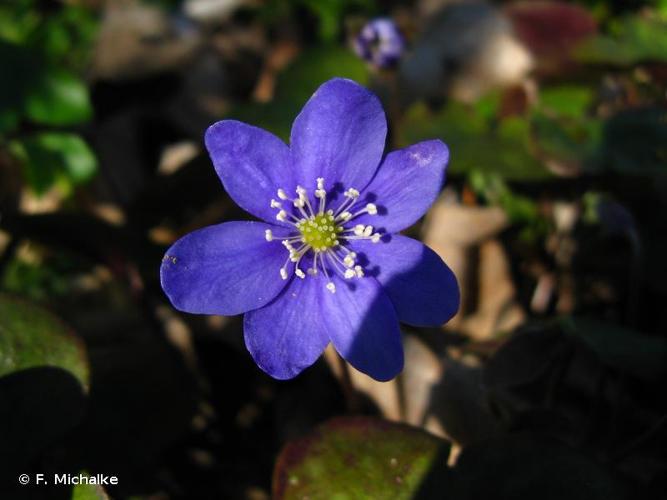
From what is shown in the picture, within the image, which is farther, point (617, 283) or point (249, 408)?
point (617, 283)

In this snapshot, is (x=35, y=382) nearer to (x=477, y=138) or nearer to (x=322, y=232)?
(x=322, y=232)

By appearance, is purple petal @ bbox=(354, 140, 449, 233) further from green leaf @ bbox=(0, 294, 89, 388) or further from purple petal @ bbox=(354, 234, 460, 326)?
green leaf @ bbox=(0, 294, 89, 388)

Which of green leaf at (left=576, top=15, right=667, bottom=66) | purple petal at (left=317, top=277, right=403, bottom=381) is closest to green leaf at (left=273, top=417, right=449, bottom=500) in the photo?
purple petal at (left=317, top=277, right=403, bottom=381)

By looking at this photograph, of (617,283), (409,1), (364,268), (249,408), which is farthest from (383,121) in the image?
(409,1)

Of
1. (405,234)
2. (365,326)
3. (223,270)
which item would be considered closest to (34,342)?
(223,270)

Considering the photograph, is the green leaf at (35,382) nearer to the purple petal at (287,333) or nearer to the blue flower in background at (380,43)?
the purple petal at (287,333)

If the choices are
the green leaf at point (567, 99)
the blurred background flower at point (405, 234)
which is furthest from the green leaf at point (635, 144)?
the green leaf at point (567, 99)

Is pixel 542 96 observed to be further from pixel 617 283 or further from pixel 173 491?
pixel 173 491
